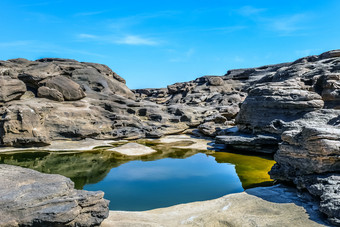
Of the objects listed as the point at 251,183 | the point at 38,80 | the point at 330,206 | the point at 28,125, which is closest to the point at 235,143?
the point at 251,183

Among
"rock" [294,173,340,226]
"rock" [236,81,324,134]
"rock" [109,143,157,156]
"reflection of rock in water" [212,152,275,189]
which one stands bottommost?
"reflection of rock in water" [212,152,275,189]

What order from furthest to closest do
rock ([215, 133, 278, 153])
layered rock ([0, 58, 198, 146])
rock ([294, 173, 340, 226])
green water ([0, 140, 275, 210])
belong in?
1. layered rock ([0, 58, 198, 146])
2. rock ([215, 133, 278, 153])
3. green water ([0, 140, 275, 210])
4. rock ([294, 173, 340, 226])

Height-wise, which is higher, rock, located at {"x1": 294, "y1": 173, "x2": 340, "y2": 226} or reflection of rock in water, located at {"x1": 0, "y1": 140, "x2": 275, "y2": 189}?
rock, located at {"x1": 294, "y1": 173, "x2": 340, "y2": 226}

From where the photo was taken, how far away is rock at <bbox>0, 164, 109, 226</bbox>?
5.20 m

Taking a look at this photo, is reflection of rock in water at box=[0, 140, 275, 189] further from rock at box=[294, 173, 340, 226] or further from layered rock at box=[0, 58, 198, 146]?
layered rock at box=[0, 58, 198, 146]

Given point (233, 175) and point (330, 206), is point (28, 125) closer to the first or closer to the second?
point (233, 175)

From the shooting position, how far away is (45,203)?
18.0 ft

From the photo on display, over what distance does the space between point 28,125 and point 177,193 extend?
48.7 feet

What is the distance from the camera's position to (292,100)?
16219mm

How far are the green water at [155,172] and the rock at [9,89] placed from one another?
6241 mm

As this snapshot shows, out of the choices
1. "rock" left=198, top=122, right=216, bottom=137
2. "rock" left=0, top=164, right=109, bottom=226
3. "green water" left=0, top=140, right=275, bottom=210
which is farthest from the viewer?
"rock" left=198, top=122, right=216, bottom=137

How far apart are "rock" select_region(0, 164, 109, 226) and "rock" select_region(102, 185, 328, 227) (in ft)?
2.24

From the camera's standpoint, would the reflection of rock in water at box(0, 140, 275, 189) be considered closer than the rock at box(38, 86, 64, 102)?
Yes

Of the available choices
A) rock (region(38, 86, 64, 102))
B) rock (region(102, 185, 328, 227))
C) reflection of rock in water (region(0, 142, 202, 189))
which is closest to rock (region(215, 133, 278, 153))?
reflection of rock in water (region(0, 142, 202, 189))
